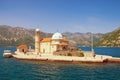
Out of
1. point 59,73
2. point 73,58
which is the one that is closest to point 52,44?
point 73,58

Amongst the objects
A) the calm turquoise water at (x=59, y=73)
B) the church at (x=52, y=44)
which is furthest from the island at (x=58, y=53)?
the calm turquoise water at (x=59, y=73)

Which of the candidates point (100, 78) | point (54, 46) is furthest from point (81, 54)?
point (100, 78)

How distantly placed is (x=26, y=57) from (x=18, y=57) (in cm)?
659

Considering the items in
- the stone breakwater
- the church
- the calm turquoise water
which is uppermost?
the church

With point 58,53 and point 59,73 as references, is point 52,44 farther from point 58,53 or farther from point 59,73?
point 59,73

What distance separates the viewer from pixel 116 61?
328 feet

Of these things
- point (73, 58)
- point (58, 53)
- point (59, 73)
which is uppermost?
point (58, 53)

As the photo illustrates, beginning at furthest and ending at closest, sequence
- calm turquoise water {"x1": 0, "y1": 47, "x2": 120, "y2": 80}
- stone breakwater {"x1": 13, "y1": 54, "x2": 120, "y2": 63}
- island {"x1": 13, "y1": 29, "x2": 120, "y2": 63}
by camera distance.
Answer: island {"x1": 13, "y1": 29, "x2": 120, "y2": 63}, stone breakwater {"x1": 13, "y1": 54, "x2": 120, "y2": 63}, calm turquoise water {"x1": 0, "y1": 47, "x2": 120, "y2": 80}

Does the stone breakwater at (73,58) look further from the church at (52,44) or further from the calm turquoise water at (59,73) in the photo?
the calm turquoise water at (59,73)

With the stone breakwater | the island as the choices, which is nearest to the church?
the island

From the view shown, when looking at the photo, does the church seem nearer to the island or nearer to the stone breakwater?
the island

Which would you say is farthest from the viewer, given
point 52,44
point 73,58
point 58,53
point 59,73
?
point 52,44

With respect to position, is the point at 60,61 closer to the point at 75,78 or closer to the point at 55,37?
the point at 55,37

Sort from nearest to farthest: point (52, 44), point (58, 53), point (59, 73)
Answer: point (59, 73) → point (58, 53) → point (52, 44)
